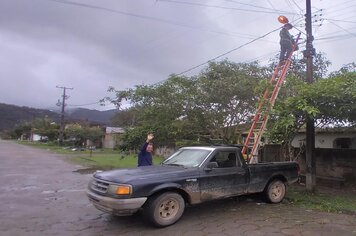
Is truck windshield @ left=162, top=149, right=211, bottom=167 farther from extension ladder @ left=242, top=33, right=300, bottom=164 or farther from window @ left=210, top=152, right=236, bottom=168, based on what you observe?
extension ladder @ left=242, top=33, right=300, bottom=164

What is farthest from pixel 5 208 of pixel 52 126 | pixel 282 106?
pixel 52 126

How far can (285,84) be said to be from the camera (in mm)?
12383

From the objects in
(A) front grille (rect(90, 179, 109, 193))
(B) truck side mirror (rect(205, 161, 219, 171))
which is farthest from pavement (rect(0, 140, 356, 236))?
(B) truck side mirror (rect(205, 161, 219, 171))

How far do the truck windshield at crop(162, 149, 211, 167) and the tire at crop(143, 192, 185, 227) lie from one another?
1100 millimetres

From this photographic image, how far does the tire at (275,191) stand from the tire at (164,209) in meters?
3.08

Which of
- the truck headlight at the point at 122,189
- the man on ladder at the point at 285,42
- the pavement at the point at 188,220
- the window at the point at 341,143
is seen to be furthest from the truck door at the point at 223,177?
the window at the point at 341,143

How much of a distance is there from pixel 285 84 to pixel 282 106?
216 cm

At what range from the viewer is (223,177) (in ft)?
28.5

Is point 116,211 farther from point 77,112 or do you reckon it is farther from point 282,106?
point 77,112

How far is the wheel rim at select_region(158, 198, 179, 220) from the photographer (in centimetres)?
751

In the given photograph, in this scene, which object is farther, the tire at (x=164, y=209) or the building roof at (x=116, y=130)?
the building roof at (x=116, y=130)

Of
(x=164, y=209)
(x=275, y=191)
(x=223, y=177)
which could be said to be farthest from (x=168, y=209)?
(x=275, y=191)

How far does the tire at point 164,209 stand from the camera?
7.35 m

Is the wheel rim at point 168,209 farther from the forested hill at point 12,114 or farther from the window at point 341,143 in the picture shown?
the forested hill at point 12,114
